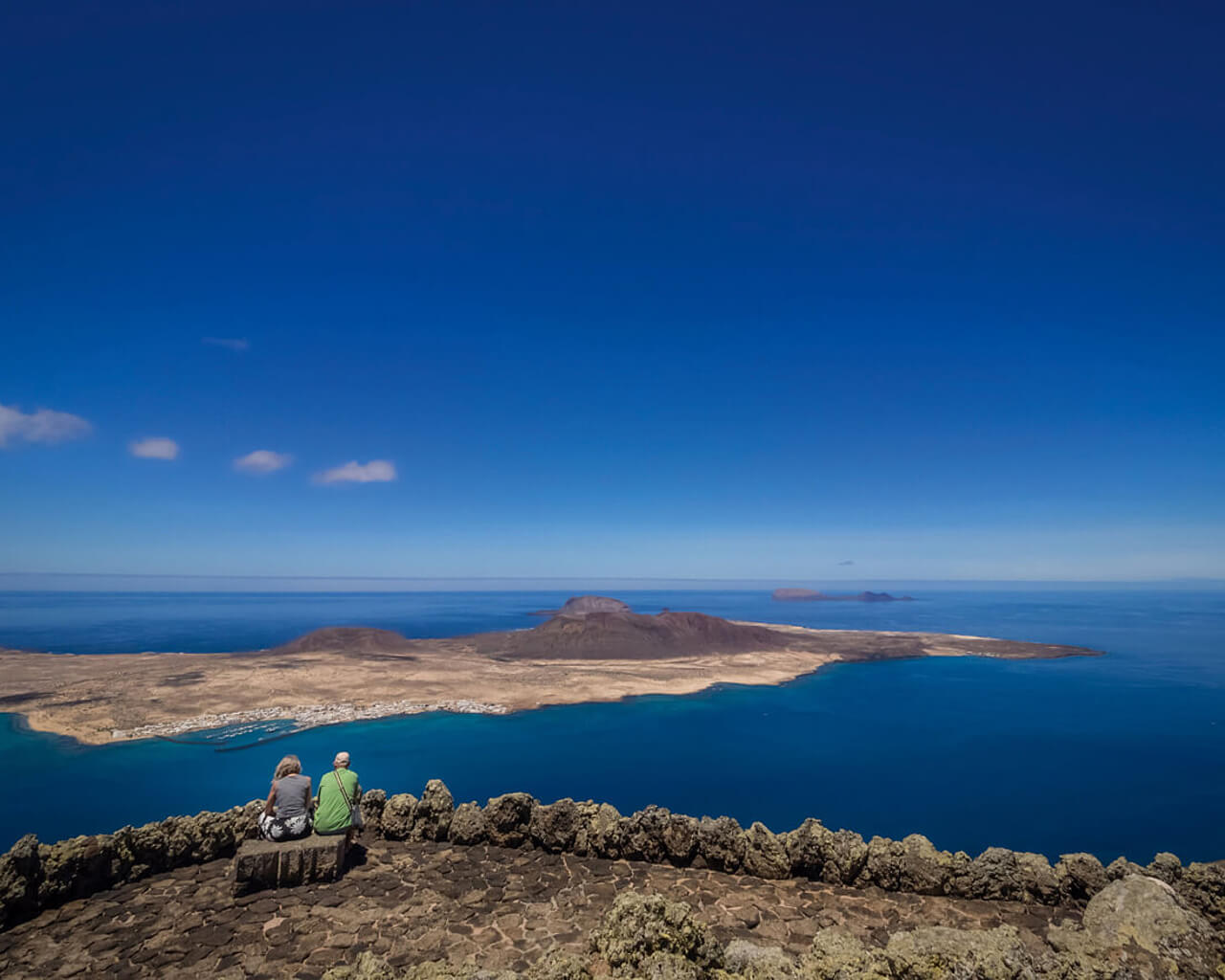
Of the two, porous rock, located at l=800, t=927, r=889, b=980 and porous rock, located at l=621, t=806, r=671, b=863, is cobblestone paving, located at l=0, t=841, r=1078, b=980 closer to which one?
porous rock, located at l=621, t=806, r=671, b=863

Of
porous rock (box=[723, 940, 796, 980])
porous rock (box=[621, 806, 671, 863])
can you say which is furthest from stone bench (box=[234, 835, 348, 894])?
porous rock (box=[723, 940, 796, 980])

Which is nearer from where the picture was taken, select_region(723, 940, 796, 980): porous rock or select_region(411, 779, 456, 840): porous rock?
select_region(723, 940, 796, 980): porous rock

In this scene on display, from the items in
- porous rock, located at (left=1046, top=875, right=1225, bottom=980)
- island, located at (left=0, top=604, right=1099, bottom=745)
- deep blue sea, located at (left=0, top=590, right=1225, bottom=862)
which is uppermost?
porous rock, located at (left=1046, top=875, right=1225, bottom=980)

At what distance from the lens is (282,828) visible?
284 inches

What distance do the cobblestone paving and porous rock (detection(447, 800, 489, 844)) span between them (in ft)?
1.21

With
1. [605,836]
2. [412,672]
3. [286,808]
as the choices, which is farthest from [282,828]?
[412,672]

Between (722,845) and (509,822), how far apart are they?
3.05 meters

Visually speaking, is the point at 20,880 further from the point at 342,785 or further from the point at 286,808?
the point at 342,785

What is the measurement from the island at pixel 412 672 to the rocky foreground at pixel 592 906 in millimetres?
24965

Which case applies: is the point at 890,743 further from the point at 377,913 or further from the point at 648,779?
the point at 377,913

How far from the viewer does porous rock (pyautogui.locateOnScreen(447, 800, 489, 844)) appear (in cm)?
866

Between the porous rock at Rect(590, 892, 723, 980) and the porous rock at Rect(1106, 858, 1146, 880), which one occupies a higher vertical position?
the porous rock at Rect(590, 892, 723, 980)

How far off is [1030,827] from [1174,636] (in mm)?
86812

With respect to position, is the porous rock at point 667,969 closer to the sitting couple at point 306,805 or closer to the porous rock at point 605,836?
the porous rock at point 605,836
